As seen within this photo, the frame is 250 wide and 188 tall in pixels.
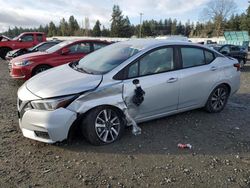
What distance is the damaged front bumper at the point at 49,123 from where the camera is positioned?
3686 mm

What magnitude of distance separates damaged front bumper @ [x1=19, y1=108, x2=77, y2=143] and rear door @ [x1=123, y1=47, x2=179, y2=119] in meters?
0.98

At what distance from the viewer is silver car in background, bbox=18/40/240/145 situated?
12.4ft

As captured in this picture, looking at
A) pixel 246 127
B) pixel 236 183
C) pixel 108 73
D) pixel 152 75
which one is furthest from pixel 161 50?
pixel 236 183

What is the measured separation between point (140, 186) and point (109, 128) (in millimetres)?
1222

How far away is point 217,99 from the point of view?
5699mm

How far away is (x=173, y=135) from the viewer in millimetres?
4551

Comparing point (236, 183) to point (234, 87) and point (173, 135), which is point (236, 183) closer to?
point (173, 135)

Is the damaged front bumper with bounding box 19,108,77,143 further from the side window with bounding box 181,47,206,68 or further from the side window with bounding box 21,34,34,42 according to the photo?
the side window with bounding box 21,34,34,42

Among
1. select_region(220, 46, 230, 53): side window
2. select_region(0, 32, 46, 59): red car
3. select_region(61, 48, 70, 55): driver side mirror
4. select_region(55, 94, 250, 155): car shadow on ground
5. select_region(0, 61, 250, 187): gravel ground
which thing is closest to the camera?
select_region(0, 61, 250, 187): gravel ground

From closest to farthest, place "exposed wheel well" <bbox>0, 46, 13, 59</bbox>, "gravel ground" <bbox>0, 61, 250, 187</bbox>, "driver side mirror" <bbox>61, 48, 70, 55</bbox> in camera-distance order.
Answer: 1. "gravel ground" <bbox>0, 61, 250, 187</bbox>
2. "driver side mirror" <bbox>61, 48, 70, 55</bbox>
3. "exposed wheel well" <bbox>0, 46, 13, 59</bbox>

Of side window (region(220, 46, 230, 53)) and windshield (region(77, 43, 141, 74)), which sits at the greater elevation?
windshield (region(77, 43, 141, 74))

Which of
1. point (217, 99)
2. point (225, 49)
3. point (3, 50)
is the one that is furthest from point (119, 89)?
point (3, 50)

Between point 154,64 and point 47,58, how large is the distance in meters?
4.89

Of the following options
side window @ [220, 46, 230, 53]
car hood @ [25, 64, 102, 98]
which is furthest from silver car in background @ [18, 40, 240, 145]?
side window @ [220, 46, 230, 53]
